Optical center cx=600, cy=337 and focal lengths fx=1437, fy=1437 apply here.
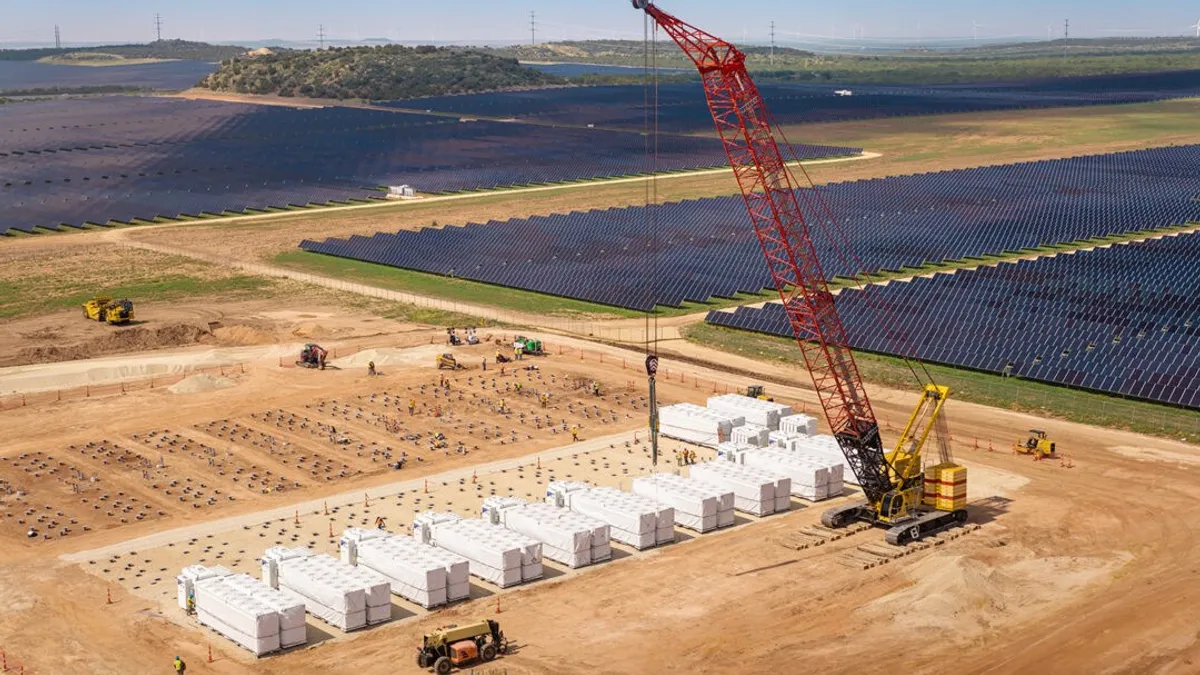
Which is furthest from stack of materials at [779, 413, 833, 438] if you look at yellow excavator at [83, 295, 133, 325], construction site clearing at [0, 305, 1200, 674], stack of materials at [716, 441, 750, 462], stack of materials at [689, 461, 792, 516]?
yellow excavator at [83, 295, 133, 325]

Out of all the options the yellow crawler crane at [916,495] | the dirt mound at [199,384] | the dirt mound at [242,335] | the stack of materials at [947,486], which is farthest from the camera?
the dirt mound at [242,335]

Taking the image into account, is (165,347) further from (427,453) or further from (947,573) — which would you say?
→ (947,573)

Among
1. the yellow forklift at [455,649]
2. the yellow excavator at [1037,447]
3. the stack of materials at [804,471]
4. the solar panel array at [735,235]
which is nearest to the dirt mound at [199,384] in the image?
the solar panel array at [735,235]

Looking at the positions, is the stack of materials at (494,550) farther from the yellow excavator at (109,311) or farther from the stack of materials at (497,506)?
the yellow excavator at (109,311)

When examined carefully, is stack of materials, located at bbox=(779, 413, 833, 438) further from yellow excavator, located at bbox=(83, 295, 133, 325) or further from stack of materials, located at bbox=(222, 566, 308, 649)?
yellow excavator, located at bbox=(83, 295, 133, 325)

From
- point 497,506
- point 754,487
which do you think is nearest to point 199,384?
point 497,506

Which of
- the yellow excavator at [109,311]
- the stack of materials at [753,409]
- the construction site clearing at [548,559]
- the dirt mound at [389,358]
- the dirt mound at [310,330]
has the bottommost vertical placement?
the construction site clearing at [548,559]

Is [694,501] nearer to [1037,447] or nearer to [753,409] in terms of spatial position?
[753,409]
